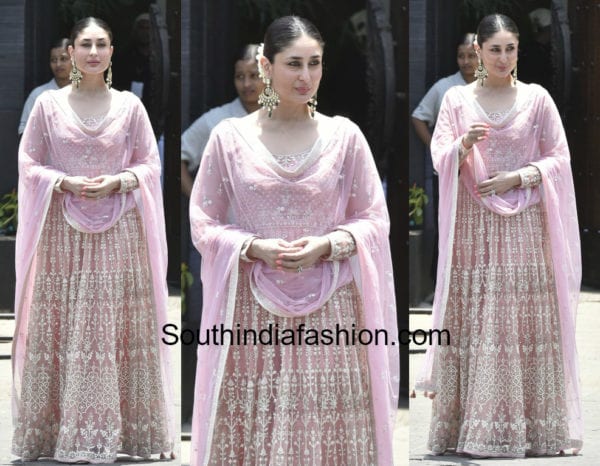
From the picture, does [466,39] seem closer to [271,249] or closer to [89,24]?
[89,24]

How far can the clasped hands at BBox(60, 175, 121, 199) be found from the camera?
22.9 ft

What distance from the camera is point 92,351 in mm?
7152

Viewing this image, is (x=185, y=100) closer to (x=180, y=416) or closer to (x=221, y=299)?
(x=221, y=299)

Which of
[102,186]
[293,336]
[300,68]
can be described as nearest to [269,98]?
[300,68]

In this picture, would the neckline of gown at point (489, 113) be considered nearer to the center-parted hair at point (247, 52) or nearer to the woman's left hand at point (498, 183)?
the woman's left hand at point (498, 183)

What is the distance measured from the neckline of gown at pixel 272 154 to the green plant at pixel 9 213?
4.20m

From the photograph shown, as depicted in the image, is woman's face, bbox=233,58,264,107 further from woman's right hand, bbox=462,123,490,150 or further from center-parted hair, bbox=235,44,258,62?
woman's right hand, bbox=462,123,490,150

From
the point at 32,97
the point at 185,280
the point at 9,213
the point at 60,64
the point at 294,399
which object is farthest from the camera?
the point at 9,213

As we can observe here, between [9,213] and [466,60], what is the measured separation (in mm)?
3602

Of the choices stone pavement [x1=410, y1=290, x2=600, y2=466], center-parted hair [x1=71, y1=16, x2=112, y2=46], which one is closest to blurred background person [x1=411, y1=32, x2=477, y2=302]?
stone pavement [x1=410, y1=290, x2=600, y2=466]

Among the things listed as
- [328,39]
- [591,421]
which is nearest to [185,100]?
[328,39]

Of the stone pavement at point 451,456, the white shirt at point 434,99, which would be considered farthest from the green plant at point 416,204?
the stone pavement at point 451,456

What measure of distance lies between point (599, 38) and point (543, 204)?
2434 millimetres

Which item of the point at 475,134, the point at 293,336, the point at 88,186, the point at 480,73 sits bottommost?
the point at 293,336
